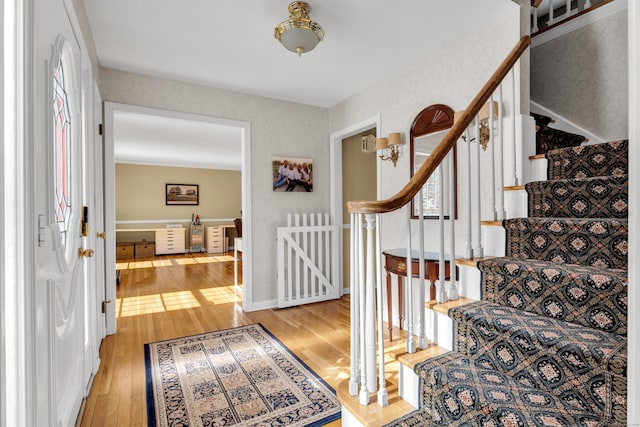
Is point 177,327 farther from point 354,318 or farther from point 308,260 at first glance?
point 354,318

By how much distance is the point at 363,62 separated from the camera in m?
3.01

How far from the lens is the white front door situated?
1070 millimetres

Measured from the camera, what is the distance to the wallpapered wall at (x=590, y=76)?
2.46m

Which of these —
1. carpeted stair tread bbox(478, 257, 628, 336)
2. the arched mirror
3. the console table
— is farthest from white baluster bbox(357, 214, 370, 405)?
the arched mirror

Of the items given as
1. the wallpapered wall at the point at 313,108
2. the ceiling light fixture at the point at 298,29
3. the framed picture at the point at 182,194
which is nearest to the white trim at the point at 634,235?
the ceiling light fixture at the point at 298,29

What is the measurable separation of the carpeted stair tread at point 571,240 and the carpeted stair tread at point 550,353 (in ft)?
1.23

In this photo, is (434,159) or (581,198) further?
(581,198)

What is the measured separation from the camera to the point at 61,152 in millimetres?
1538

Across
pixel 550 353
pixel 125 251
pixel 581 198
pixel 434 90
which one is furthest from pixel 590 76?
pixel 125 251

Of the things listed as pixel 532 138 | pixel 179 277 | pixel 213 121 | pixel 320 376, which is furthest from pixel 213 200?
pixel 532 138

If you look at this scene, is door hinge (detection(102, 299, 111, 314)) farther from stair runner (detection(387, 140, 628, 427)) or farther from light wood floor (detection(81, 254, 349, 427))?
stair runner (detection(387, 140, 628, 427))

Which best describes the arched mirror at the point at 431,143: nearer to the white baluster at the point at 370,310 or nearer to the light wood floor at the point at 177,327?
the light wood floor at the point at 177,327

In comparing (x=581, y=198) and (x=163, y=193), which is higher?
(x=163, y=193)

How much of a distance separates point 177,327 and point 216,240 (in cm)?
583
